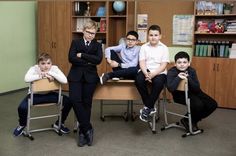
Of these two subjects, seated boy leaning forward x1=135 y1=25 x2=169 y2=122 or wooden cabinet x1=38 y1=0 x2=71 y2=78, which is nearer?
seated boy leaning forward x1=135 y1=25 x2=169 y2=122

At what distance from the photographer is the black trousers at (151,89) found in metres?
3.61

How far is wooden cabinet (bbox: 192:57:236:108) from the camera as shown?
201 inches

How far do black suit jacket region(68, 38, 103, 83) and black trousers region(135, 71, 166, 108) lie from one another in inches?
20.0

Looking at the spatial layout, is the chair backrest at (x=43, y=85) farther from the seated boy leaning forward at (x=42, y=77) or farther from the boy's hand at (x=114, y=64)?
the boy's hand at (x=114, y=64)

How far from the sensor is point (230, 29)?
5.18 m

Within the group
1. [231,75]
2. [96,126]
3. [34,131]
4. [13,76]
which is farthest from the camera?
[13,76]

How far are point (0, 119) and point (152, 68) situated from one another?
216cm

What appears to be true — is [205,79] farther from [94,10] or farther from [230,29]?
[94,10]

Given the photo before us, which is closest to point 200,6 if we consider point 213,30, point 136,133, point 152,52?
point 213,30

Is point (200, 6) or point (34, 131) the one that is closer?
point (34, 131)

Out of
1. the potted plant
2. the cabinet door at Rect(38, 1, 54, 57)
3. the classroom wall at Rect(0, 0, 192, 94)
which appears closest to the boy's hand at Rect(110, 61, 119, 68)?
the classroom wall at Rect(0, 0, 192, 94)

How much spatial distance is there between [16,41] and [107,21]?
1788mm

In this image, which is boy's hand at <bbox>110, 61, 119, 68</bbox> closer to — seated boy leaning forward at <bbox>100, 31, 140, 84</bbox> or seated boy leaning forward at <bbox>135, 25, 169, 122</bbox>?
seated boy leaning forward at <bbox>100, 31, 140, 84</bbox>

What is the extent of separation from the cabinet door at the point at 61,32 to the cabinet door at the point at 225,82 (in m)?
2.77
